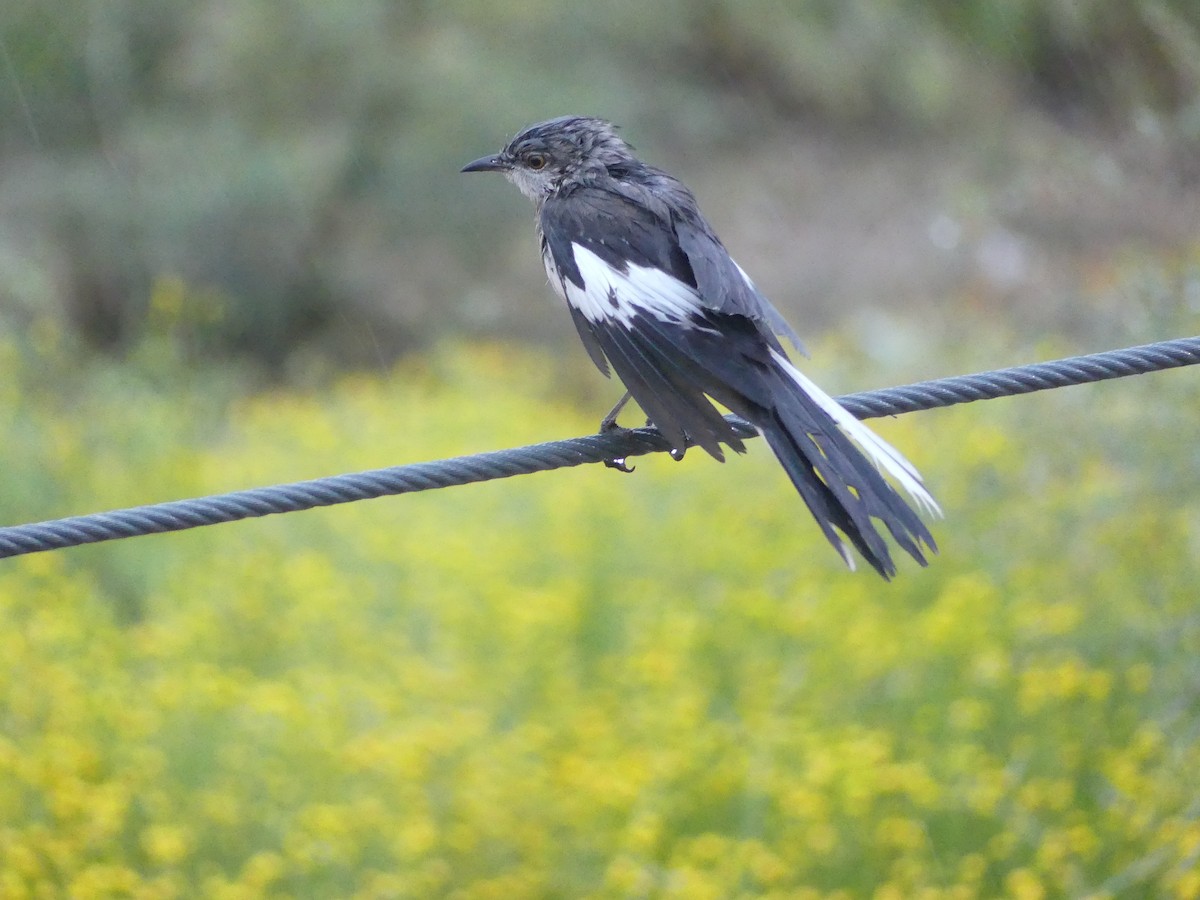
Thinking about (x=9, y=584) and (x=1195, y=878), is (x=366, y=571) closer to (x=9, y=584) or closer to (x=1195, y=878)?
(x=9, y=584)

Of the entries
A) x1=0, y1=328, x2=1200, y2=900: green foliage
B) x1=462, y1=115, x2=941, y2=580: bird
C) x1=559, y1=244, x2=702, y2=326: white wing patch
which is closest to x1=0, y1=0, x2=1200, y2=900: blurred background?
x1=0, y1=328, x2=1200, y2=900: green foliage

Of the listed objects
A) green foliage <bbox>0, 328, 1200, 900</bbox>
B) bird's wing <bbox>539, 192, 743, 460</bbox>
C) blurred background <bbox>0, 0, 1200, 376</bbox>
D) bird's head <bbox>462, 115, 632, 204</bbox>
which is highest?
blurred background <bbox>0, 0, 1200, 376</bbox>

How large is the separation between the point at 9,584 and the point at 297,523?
53.0 inches

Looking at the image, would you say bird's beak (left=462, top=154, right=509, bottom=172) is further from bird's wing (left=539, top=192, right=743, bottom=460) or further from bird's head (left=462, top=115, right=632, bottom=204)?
bird's wing (left=539, top=192, right=743, bottom=460)

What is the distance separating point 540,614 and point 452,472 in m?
1.82

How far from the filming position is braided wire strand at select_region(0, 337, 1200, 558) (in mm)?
2381

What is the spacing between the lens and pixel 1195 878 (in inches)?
130

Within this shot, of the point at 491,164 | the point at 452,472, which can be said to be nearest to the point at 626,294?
the point at 452,472

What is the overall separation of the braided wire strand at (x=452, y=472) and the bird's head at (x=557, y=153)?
65.1 inches

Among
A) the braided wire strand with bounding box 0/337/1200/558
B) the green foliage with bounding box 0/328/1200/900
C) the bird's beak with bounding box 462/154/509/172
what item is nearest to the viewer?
the braided wire strand with bounding box 0/337/1200/558

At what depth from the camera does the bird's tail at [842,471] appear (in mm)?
2613

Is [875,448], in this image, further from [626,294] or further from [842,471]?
[626,294]

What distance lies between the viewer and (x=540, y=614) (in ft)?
13.9

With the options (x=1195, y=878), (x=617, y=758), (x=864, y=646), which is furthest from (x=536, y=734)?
(x=1195, y=878)
